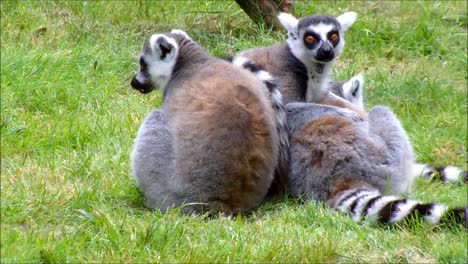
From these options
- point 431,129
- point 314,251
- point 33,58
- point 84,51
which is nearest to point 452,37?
point 431,129

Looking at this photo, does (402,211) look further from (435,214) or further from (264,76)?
(264,76)

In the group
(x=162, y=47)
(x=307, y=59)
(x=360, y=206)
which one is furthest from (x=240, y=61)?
(x=360, y=206)

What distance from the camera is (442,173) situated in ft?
20.9

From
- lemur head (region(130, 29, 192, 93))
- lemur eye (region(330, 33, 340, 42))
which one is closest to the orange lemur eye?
lemur eye (region(330, 33, 340, 42))

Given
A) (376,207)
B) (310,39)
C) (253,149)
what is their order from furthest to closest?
(310,39), (253,149), (376,207)

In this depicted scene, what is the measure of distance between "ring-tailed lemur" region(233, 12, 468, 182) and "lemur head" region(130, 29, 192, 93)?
0.76 metres

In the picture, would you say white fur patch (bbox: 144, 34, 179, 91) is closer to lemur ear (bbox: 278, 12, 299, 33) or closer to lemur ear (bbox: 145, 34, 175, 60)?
lemur ear (bbox: 145, 34, 175, 60)

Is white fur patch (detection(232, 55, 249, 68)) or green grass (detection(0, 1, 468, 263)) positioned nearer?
green grass (detection(0, 1, 468, 263))

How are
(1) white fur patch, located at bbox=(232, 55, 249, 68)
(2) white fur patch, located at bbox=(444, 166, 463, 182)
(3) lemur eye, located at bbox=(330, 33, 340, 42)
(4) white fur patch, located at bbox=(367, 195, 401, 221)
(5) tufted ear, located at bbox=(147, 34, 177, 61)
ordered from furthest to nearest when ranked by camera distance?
(3) lemur eye, located at bbox=(330, 33, 340, 42) → (1) white fur patch, located at bbox=(232, 55, 249, 68) → (2) white fur patch, located at bbox=(444, 166, 463, 182) → (5) tufted ear, located at bbox=(147, 34, 177, 61) → (4) white fur patch, located at bbox=(367, 195, 401, 221)

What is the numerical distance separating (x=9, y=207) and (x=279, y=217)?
164 cm

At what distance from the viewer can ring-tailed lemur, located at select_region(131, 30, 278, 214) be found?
5.15m

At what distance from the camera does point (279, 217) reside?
5.29 metres

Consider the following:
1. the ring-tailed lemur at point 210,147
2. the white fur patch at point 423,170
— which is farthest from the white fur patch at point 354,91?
the ring-tailed lemur at point 210,147

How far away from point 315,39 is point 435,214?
252 centimetres
